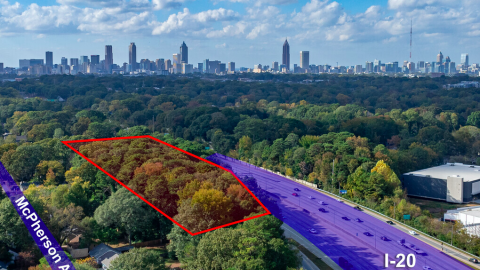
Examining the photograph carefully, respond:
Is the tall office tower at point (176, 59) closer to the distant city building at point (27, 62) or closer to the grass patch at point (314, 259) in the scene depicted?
the distant city building at point (27, 62)

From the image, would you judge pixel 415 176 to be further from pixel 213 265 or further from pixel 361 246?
pixel 213 265

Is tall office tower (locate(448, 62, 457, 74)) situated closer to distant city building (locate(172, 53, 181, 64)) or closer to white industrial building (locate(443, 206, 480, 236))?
distant city building (locate(172, 53, 181, 64))

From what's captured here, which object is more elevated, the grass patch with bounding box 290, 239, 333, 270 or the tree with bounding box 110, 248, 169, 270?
the tree with bounding box 110, 248, 169, 270

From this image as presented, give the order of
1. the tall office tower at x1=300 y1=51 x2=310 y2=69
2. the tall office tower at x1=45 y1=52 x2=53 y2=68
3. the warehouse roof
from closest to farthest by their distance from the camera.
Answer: the warehouse roof
the tall office tower at x1=45 y1=52 x2=53 y2=68
the tall office tower at x1=300 y1=51 x2=310 y2=69

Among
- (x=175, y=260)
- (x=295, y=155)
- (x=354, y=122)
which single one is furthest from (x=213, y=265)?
(x=354, y=122)
